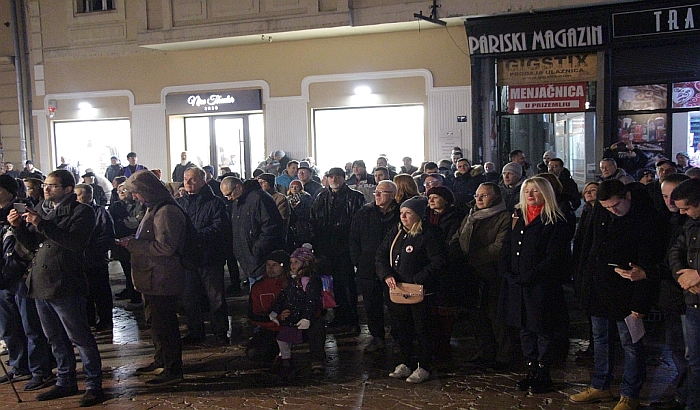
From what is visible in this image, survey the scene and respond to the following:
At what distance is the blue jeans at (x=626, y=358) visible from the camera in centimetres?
588

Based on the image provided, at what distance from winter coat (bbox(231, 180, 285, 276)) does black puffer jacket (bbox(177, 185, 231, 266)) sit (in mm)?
332

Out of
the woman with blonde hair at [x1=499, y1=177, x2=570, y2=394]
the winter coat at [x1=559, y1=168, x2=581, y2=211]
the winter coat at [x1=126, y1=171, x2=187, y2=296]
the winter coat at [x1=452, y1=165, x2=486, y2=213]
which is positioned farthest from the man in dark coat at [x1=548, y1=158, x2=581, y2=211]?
the winter coat at [x1=126, y1=171, x2=187, y2=296]

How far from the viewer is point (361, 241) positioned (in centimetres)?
804

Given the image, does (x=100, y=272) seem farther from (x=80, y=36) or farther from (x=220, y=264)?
(x=80, y=36)

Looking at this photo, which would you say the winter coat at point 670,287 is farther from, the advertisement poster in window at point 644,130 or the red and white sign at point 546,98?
the red and white sign at point 546,98

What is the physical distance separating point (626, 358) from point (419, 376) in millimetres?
1907

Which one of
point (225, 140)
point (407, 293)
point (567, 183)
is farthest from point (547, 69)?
point (407, 293)

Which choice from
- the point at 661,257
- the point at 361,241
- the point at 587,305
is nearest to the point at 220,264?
the point at 361,241

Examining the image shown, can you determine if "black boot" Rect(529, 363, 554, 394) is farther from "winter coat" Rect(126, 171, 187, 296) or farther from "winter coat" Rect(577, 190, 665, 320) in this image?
"winter coat" Rect(126, 171, 187, 296)

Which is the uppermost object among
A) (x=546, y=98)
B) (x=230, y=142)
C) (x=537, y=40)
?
(x=537, y=40)

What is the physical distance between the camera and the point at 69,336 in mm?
6629

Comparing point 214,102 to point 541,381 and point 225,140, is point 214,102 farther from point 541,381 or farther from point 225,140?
point 541,381

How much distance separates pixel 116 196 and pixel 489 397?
7552mm

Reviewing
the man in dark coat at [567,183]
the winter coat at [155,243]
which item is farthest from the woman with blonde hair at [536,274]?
the man in dark coat at [567,183]
